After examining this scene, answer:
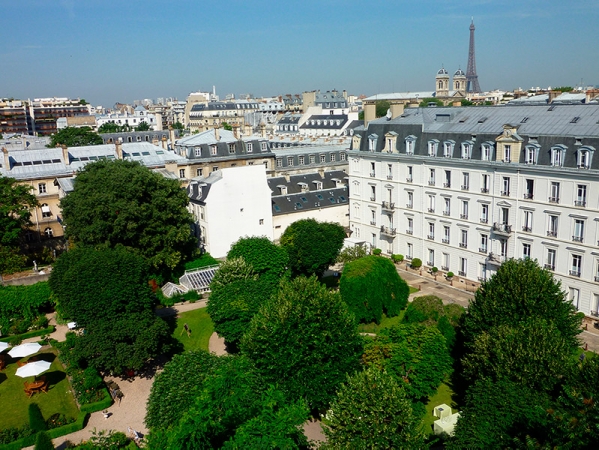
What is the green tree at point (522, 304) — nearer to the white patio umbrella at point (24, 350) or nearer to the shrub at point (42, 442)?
the shrub at point (42, 442)

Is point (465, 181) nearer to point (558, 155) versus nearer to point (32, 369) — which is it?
point (558, 155)

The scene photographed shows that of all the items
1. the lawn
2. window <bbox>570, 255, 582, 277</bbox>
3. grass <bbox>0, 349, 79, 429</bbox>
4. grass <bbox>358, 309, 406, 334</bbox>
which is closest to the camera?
grass <bbox>0, 349, 79, 429</bbox>

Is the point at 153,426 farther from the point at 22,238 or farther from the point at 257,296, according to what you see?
the point at 22,238

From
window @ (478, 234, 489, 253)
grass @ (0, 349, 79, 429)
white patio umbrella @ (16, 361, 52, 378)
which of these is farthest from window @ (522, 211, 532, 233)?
white patio umbrella @ (16, 361, 52, 378)

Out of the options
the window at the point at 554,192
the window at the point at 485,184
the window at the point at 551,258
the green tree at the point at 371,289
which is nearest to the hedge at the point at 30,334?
the green tree at the point at 371,289

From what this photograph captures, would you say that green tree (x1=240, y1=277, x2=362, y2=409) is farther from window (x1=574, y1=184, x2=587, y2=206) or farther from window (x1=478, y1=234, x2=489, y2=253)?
window (x1=478, y1=234, x2=489, y2=253)

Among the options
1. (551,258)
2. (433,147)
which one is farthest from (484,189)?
(551,258)

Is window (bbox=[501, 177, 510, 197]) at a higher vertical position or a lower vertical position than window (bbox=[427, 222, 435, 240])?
higher
